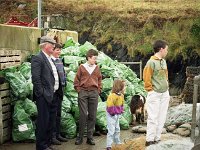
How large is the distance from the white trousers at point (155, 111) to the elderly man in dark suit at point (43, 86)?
1526 millimetres

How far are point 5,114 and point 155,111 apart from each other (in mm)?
2917

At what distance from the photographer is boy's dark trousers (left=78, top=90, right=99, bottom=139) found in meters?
7.72

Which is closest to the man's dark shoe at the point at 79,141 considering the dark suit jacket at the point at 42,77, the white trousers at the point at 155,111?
the dark suit jacket at the point at 42,77

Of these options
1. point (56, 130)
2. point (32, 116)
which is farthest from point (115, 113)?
point (32, 116)

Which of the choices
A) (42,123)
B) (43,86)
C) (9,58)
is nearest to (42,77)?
(43,86)

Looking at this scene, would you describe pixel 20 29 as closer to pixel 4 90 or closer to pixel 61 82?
pixel 4 90

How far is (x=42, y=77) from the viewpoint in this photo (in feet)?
21.3

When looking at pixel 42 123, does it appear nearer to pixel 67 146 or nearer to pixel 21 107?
pixel 67 146

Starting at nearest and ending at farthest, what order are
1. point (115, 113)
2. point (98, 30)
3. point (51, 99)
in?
point (51, 99) < point (115, 113) < point (98, 30)

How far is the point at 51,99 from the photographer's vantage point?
655 centimetres

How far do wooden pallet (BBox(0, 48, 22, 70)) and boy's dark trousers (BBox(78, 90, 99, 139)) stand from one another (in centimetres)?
158

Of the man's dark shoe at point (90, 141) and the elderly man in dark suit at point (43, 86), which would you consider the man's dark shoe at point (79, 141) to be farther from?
the elderly man in dark suit at point (43, 86)

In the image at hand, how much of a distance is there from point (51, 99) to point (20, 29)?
306cm

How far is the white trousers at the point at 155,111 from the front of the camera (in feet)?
21.5
